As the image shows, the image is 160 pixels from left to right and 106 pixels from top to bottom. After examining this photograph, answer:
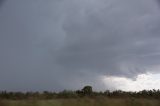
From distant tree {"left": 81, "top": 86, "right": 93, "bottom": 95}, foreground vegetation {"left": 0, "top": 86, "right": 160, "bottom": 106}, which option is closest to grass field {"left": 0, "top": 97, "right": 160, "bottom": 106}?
foreground vegetation {"left": 0, "top": 86, "right": 160, "bottom": 106}

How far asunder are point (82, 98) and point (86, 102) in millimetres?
724

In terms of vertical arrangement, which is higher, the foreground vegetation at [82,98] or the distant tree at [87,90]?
the distant tree at [87,90]

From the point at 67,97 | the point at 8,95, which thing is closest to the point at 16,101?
the point at 8,95

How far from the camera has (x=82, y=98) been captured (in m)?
42.3

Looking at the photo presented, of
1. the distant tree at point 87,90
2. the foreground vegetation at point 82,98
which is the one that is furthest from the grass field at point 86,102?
the distant tree at point 87,90

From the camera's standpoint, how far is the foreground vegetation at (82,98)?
4009 cm

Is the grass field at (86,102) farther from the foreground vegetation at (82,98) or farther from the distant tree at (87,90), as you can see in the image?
the distant tree at (87,90)

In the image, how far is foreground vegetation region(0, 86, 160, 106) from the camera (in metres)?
40.1

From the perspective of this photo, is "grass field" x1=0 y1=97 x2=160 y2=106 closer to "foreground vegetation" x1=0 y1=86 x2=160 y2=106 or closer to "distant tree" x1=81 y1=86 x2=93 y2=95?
"foreground vegetation" x1=0 y1=86 x2=160 y2=106

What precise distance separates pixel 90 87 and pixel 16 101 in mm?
9540

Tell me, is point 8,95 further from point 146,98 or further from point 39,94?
point 146,98

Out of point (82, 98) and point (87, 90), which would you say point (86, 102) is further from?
point (87, 90)

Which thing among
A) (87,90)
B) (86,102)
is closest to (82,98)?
(86,102)

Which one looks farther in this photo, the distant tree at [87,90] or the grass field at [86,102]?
the distant tree at [87,90]
